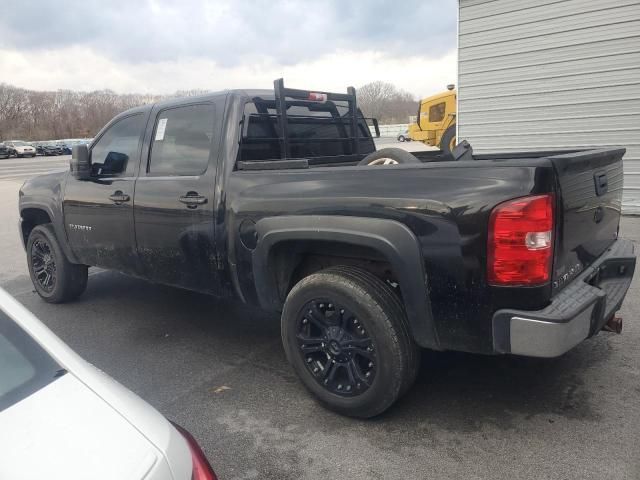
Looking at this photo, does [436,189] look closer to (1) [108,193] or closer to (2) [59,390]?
(2) [59,390]

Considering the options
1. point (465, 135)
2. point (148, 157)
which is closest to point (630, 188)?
point (465, 135)

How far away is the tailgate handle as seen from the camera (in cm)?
285

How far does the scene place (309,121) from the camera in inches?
171

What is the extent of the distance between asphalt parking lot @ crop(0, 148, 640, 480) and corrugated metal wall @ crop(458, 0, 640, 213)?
541cm

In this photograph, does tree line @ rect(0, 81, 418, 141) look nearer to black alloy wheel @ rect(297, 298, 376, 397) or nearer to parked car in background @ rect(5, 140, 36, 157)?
parked car in background @ rect(5, 140, 36, 157)

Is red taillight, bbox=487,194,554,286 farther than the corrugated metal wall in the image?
No

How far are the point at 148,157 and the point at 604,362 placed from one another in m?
3.55

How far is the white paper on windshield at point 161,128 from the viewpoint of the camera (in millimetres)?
4043

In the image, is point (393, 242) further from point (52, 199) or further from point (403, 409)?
point (52, 199)

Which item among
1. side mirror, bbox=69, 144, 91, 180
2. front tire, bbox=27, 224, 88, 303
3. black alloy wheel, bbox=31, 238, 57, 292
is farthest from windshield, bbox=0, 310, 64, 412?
black alloy wheel, bbox=31, 238, 57, 292

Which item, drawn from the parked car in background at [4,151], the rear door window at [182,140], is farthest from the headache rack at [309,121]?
the parked car in background at [4,151]

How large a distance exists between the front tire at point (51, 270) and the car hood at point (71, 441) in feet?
12.9

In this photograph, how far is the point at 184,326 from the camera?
459 cm

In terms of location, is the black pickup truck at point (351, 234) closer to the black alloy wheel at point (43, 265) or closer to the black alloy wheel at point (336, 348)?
the black alloy wheel at point (336, 348)
